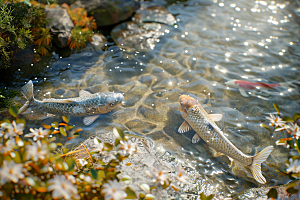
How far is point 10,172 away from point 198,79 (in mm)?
4878

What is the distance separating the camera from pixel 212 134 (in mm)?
3746

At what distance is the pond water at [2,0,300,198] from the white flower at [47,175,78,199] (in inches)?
90.1

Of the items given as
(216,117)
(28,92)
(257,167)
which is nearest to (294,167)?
(257,167)

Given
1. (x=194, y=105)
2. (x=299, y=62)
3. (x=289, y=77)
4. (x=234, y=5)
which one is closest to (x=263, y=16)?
(x=234, y=5)

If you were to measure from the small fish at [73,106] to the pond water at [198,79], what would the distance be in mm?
215

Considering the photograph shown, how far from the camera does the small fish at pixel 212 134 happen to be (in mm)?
3344

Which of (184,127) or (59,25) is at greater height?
(59,25)

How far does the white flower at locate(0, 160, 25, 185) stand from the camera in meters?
1.48

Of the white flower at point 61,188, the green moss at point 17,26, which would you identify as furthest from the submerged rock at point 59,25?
the white flower at point 61,188

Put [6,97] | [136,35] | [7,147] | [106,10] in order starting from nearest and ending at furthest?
1. [7,147]
2. [6,97]
3. [136,35]
4. [106,10]

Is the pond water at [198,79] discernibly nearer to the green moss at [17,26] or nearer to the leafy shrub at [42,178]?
the green moss at [17,26]

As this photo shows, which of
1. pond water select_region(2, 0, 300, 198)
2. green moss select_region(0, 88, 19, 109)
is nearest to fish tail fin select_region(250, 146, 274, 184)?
pond water select_region(2, 0, 300, 198)

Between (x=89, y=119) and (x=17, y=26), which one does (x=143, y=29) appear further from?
(x=89, y=119)

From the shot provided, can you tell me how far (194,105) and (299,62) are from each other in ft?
15.5
